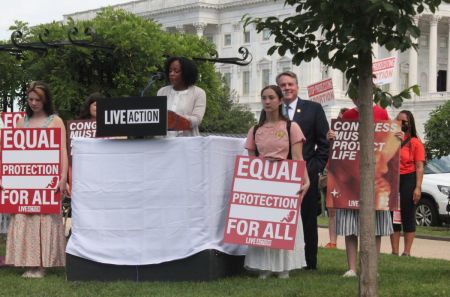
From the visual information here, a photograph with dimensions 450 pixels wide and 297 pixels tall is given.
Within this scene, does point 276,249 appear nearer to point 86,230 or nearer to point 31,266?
point 86,230

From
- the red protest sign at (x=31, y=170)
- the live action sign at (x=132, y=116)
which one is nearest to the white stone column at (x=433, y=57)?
the red protest sign at (x=31, y=170)

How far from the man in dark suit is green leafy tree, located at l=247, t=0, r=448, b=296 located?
222 centimetres

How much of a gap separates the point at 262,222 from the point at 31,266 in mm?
2328

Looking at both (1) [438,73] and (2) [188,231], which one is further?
(1) [438,73]

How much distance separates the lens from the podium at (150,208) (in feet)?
30.3

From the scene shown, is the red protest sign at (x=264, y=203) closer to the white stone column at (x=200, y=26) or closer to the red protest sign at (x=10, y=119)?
the red protest sign at (x=10, y=119)

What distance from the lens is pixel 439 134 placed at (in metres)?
30.8

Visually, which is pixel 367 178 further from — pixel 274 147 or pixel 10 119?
pixel 10 119

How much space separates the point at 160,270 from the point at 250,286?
2.77ft

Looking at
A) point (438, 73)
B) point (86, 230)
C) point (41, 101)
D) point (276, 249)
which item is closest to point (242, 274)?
point (276, 249)

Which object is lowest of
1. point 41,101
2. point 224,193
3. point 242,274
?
point 242,274

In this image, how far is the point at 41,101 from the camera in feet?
33.8

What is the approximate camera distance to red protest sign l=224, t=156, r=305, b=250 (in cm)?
929

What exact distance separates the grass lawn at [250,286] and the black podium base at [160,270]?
0.43 feet
